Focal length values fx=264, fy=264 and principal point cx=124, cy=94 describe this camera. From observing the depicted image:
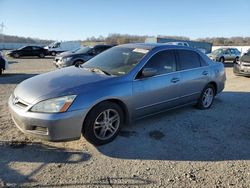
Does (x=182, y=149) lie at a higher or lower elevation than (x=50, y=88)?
lower

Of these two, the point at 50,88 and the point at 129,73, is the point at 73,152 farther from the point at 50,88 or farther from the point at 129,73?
the point at 129,73

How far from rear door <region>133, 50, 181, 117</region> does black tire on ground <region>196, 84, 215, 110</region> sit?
3.67 ft

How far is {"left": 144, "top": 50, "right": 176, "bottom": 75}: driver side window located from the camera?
4.96m

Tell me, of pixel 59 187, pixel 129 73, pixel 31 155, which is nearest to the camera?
pixel 59 187

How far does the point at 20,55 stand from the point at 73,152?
29.4 m

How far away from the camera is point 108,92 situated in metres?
4.07

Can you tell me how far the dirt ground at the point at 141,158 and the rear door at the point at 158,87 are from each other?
0.43m

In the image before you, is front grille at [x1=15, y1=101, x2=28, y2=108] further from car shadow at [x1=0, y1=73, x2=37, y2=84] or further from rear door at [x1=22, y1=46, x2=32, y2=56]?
rear door at [x1=22, y1=46, x2=32, y2=56]

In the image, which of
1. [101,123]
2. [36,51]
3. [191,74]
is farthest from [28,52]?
[101,123]

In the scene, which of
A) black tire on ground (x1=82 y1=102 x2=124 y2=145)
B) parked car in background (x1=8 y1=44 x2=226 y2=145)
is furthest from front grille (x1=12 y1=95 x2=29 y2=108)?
black tire on ground (x1=82 y1=102 x2=124 y2=145)

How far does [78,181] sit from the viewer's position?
10.4 feet

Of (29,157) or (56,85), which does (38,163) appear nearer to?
(29,157)

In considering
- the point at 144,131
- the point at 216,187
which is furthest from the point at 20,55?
the point at 216,187

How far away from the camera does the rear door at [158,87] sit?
15.0 ft
